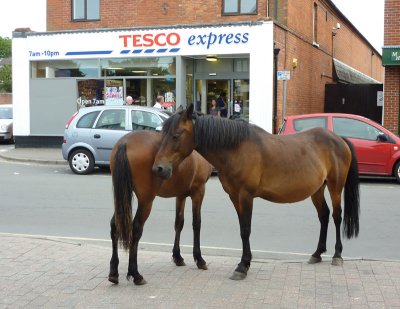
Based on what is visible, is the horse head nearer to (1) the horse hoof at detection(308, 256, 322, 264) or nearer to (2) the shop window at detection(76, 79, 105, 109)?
(1) the horse hoof at detection(308, 256, 322, 264)

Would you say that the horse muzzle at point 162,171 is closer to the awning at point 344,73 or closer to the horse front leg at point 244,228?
the horse front leg at point 244,228

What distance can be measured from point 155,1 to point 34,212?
13905 millimetres

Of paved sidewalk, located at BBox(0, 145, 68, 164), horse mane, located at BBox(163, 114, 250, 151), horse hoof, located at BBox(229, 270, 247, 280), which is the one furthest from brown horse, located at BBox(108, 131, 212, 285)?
paved sidewalk, located at BBox(0, 145, 68, 164)

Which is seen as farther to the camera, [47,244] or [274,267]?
[47,244]

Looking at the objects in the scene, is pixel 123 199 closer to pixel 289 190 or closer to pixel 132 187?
pixel 132 187

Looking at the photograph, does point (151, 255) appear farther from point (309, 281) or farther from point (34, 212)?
point (34, 212)

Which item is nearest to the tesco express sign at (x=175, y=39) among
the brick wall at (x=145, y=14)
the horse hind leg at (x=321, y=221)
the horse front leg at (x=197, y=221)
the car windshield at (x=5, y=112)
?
the brick wall at (x=145, y=14)

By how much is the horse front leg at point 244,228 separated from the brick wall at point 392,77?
13.9 meters

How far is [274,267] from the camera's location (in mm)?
6188

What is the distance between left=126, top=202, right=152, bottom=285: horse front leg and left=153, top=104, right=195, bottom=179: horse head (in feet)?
1.48

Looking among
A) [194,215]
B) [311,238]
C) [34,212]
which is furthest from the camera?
[34,212]

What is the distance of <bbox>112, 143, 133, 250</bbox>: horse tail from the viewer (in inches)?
210

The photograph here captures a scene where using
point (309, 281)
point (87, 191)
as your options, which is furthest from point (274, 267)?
point (87, 191)

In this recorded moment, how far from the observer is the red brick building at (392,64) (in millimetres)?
17812
